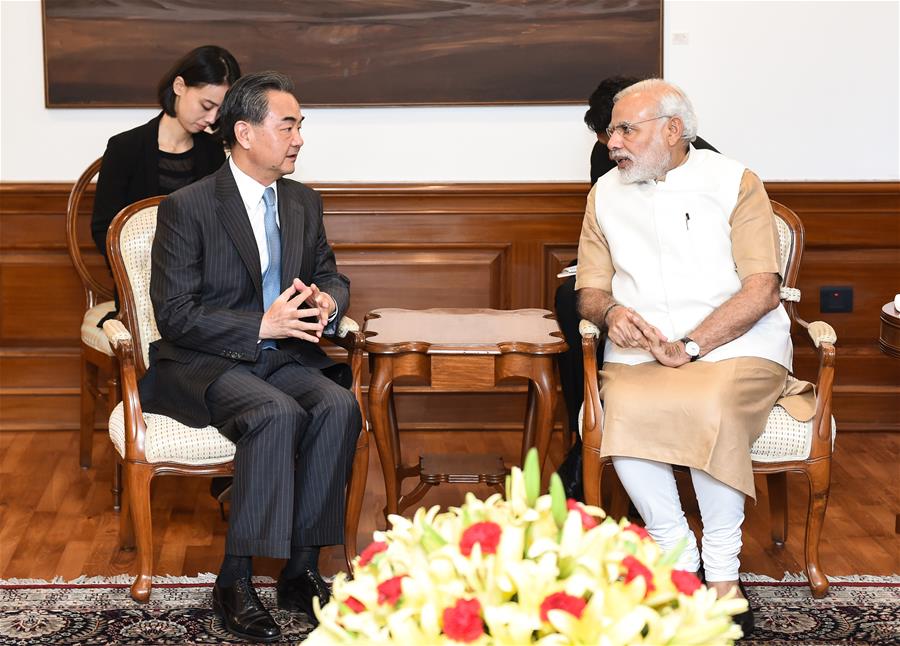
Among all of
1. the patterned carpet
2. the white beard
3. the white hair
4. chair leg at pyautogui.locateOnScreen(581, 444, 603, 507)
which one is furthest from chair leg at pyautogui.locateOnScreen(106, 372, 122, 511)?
the white hair

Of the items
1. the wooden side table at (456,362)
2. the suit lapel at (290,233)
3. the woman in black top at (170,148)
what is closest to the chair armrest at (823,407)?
the wooden side table at (456,362)

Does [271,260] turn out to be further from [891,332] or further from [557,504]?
[557,504]

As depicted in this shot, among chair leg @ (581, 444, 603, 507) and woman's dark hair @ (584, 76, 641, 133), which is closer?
chair leg @ (581, 444, 603, 507)

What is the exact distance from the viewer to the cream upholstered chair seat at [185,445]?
327 centimetres

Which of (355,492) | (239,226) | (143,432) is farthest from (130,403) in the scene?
(355,492)

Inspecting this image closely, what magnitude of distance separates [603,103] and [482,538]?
2617 millimetres

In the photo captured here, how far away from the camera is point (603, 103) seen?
13.1 ft

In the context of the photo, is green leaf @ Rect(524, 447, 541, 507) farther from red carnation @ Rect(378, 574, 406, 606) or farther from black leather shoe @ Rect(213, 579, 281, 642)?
black leather shoe @ Rect(213, 579, 281, 642)

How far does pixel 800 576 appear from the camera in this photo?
3516 mm

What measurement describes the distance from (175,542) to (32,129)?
6.48 feet

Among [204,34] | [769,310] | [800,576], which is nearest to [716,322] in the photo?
[769,310]

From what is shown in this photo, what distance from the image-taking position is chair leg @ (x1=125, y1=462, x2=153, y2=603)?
10.8 ft

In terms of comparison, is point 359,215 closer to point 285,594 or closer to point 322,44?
point 322,44

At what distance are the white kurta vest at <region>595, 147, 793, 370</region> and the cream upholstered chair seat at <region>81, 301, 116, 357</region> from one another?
5.97ft
